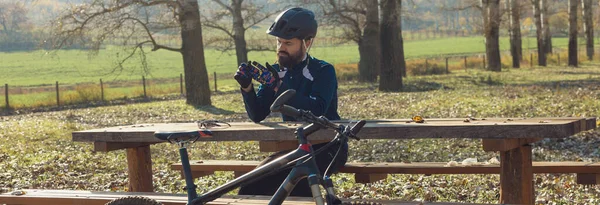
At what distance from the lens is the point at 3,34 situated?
7850 cm

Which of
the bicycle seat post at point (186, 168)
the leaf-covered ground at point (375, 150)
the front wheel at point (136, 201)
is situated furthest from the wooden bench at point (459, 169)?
the bicycle seat post at point (186, 168)

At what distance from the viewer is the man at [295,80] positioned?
555 cm

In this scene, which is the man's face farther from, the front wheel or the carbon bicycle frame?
the carbon bicycle frame

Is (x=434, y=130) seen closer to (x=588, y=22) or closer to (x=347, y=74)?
(x=347, y=74)

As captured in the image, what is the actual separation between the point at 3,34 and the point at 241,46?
47.9 meters

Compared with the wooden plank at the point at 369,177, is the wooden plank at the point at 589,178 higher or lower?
lower

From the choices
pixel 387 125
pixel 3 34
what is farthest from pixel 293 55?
pixel 3 34

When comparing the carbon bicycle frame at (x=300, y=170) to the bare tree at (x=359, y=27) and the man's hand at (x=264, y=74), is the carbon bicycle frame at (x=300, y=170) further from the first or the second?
the bare tree at (x=359, y=27)

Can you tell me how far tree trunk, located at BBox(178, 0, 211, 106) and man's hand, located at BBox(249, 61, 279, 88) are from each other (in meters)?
18.2

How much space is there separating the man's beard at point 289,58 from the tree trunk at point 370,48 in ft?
87.6

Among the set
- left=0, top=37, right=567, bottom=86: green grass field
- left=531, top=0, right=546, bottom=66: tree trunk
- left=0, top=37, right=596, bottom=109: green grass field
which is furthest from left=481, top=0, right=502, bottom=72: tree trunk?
left=0, top=37, right=567, bottom=86: green grass field

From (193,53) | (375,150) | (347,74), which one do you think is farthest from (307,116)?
(347,74)

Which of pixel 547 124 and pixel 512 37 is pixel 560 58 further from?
pixel 547 124

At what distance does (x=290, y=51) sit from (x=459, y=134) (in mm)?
1464
